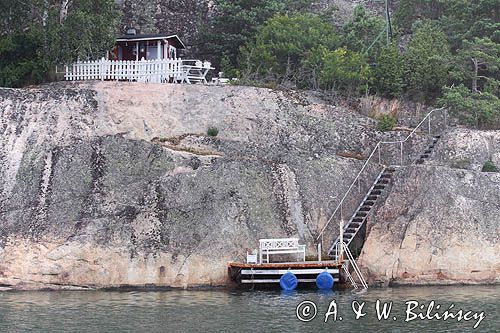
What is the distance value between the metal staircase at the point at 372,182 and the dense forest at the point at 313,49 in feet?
8.19

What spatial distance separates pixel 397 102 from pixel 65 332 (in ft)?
90.2

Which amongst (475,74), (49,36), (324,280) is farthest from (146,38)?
(324,280)

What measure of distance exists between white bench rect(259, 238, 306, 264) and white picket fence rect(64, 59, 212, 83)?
11902mm

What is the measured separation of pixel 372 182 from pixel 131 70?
1402 cm

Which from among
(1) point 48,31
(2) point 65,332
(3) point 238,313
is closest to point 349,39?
(1) point 48,31

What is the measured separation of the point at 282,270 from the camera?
3934cm

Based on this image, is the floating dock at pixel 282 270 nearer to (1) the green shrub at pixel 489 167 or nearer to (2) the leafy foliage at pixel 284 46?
(1) the green shrub at pixel 489 167

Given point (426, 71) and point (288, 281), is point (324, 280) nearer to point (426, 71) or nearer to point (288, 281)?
point (288, 281)

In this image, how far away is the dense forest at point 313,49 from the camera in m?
47.9

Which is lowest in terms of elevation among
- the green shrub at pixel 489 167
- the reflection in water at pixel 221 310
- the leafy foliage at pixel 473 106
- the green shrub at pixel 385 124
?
the reflection in water at pixel 221 310

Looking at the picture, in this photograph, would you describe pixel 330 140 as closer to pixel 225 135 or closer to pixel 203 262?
pixel 225 135

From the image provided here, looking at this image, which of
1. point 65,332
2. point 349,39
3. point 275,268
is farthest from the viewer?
point 349,39

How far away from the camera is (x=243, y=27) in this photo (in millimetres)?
55531

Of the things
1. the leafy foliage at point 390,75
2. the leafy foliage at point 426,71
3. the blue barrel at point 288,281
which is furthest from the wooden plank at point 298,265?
the leafy foliage at point 426,71
